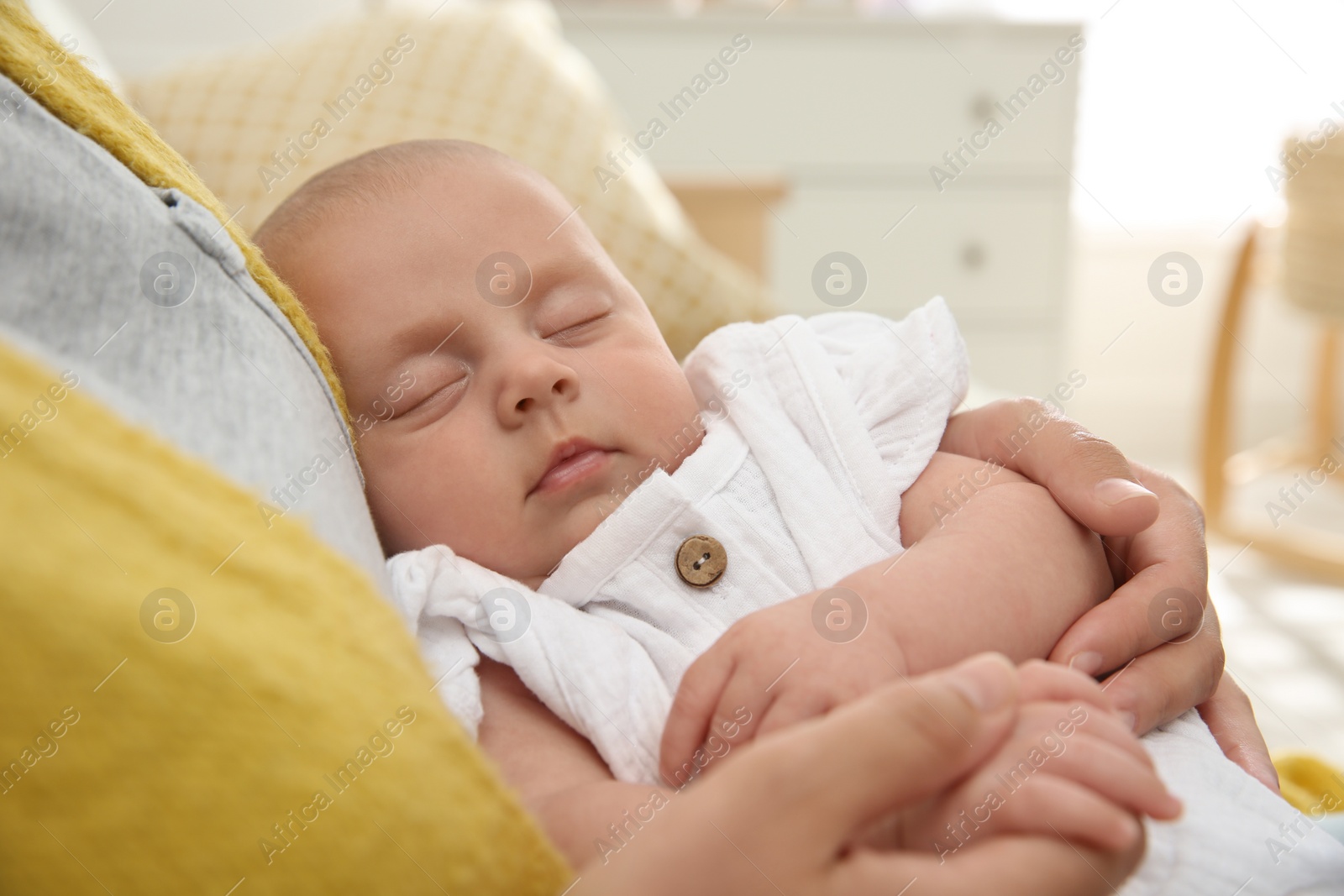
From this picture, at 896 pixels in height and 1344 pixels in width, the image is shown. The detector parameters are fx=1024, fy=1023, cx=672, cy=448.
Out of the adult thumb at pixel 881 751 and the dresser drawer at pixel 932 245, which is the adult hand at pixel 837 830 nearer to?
the adult thumb at pixel 881 751

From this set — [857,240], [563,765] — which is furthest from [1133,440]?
[563,765]

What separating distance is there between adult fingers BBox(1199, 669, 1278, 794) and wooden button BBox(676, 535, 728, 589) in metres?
0.35

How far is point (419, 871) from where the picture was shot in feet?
1.26

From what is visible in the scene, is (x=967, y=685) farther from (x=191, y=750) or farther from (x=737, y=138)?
(x=737, y=138)

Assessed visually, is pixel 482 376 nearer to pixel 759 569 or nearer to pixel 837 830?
pixel 759 569

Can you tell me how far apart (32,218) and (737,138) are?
2.25 m

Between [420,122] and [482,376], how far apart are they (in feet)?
2.10

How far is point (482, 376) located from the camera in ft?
2.50

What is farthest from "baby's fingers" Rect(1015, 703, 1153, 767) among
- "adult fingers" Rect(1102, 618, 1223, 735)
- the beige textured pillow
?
the beige textured pillow

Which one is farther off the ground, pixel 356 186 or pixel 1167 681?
pixel 356 186

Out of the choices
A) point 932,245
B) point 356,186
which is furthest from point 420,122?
point 932,245

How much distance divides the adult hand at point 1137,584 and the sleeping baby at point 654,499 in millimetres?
20

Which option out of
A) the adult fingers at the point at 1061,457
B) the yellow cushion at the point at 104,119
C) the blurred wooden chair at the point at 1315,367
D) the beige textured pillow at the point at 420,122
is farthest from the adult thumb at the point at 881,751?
the blurred wooden chair at the point at 1315,367

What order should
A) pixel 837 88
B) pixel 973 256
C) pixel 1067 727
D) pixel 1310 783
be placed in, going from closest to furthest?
pixel 1067 727 → pixel 1310 783 → pixel 837 88 → pixel 973 256
